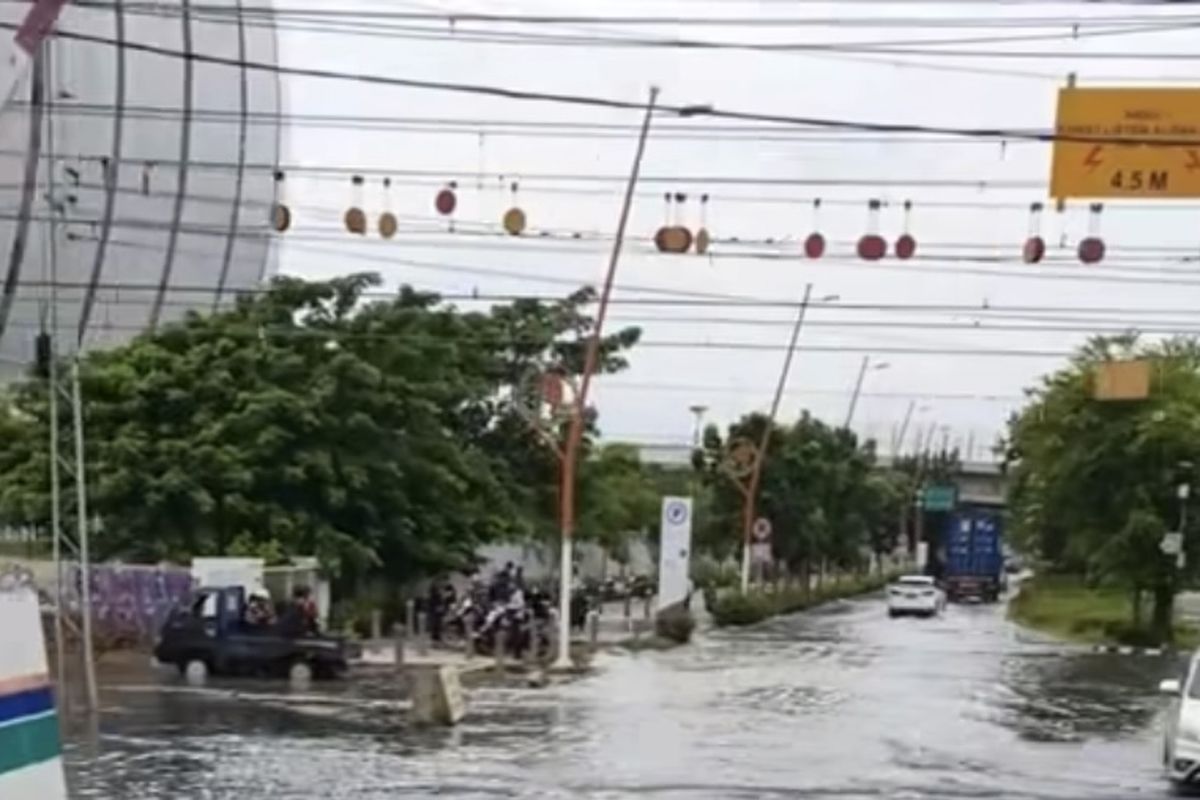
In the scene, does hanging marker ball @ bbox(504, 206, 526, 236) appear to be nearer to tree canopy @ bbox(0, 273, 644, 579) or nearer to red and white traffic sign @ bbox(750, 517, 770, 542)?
tree canopy @ bbox(0, 273, 644, 579)

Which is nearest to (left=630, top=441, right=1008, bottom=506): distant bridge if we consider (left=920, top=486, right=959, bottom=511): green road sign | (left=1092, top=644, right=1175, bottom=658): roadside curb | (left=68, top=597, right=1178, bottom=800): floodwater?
(left=920, top=486, right=959, bottom=511): green road sign

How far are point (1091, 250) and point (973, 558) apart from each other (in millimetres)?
78079

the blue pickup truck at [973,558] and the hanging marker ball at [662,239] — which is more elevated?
the hanging marker ball at [662,239]

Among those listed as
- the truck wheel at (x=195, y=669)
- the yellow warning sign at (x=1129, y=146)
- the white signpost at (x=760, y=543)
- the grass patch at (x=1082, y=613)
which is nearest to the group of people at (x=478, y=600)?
the truck wheel at (x=195, y=669)

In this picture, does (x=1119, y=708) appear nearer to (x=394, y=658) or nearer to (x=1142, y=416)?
(x=394, y=658)

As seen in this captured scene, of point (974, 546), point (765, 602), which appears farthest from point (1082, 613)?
point (974, 546)

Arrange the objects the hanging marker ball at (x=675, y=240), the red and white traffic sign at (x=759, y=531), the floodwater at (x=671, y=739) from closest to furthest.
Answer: the floodwater at (x=671, y=739), the hanging marker ball at (x=675, y=240), the red and white traffic sign at (x=759, y=531)

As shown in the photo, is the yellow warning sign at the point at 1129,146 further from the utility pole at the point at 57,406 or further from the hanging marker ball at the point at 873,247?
the utility pole at the point at 57,406

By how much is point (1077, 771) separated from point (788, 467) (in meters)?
67.1

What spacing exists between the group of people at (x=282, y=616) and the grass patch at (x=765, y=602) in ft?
92.4

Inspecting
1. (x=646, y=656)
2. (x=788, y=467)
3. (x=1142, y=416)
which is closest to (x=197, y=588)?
(x=646, y=656)

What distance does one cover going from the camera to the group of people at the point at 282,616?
124ft

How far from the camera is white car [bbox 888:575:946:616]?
77.5m

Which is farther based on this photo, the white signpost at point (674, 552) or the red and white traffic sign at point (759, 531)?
the red and white traffic sign at point (759, 531)
